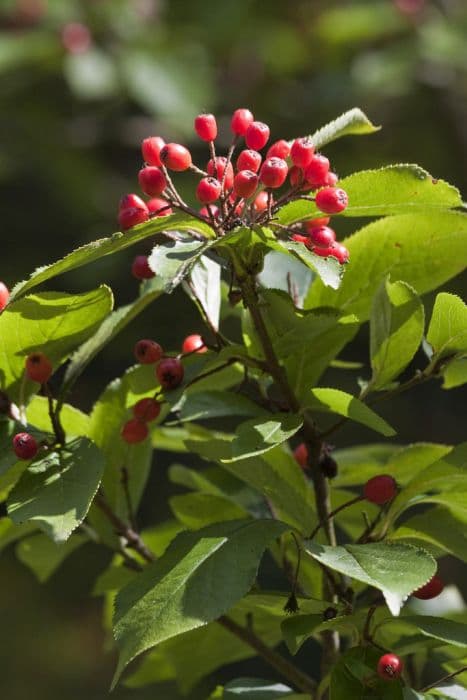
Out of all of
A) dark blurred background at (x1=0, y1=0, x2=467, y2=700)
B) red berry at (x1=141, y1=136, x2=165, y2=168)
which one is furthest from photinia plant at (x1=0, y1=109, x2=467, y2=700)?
dark blurred background at (x1=0, y1=0, x2=467, y2=700)

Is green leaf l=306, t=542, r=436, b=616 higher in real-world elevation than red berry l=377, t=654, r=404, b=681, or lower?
higher

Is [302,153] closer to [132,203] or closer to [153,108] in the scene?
[132,203]

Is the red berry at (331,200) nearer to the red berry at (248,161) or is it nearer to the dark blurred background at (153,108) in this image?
the red berry at (248,161)

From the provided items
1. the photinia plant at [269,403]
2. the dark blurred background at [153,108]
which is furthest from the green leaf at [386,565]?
the dark blurred background at [153,108]

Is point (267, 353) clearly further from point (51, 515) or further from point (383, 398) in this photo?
point (51, 515)

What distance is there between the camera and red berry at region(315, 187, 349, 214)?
0.90 metres

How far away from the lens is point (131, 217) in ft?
3.05

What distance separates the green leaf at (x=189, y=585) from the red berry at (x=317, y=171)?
0.91ft

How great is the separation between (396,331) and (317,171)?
0.50 feet

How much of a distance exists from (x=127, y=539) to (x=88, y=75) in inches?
97.8

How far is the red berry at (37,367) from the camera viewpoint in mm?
1003

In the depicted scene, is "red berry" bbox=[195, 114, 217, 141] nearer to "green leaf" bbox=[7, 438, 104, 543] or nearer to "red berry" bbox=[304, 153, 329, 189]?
"red berry" bbox=[304, 153, 329, 189]

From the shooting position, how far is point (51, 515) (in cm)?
90

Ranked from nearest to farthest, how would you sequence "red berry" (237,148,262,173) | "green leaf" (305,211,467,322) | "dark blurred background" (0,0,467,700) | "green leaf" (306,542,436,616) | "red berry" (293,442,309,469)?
1. "green leaf" (306,542,436,616)
2. "red berry" (237,148,262,173)
3. "green leaf" (305,211,467,322)
4. "red berry" (293,442,309,469)
5. "dark blurred background" (0,0,467,700)
